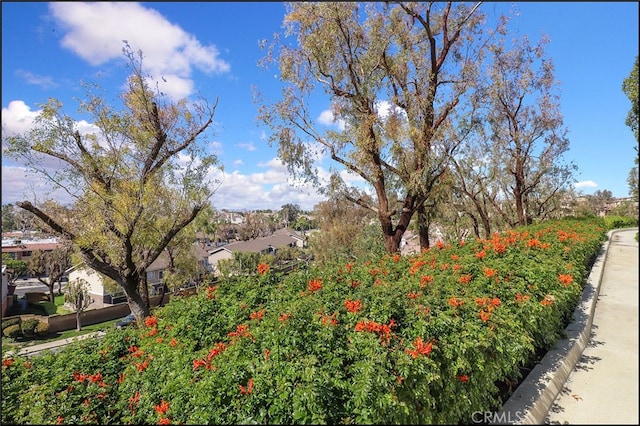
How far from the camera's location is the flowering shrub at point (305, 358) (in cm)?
228

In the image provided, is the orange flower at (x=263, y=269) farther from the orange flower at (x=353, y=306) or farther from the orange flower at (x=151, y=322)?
the orange flower at (x=353, y=306)

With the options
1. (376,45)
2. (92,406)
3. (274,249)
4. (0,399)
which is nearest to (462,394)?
(92,406)

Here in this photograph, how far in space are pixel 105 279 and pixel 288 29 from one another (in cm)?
1714

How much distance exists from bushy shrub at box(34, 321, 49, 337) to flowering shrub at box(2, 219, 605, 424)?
22864 mm

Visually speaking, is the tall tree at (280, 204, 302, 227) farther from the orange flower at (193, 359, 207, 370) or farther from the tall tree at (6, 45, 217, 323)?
the orange flower at (193, 359, 207, 370)

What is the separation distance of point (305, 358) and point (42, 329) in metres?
25.7

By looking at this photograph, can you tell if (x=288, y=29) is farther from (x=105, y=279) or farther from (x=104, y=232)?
→ (x=105, y=279)

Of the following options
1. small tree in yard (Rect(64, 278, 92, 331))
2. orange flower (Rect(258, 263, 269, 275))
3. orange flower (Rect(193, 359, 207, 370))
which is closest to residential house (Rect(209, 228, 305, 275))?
small tree in yard (Rect(64, 278, 92, 331))

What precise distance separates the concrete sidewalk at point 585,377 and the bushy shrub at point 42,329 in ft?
85.8

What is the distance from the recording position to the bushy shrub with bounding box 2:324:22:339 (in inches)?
753

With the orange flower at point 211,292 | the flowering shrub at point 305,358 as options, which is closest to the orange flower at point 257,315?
the flowering shrub at point 305,358

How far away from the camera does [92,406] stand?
274cm

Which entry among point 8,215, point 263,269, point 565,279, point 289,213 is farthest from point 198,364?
point 289,213

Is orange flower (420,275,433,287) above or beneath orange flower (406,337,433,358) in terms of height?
above
